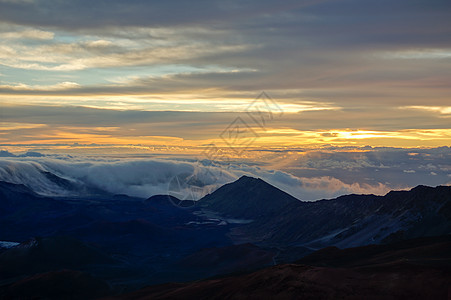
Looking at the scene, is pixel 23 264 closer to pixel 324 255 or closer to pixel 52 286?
pixel 52 286

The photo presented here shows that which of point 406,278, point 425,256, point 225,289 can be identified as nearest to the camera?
point 406,278

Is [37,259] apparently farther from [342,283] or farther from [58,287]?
[342,283]

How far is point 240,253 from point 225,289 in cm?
10297

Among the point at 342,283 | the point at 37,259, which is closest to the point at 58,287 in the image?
the point at 37,259

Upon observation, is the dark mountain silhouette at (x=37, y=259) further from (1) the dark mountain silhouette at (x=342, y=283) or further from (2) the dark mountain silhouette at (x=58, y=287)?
(1) the dark mountain silhouette at (x=342, y=283)

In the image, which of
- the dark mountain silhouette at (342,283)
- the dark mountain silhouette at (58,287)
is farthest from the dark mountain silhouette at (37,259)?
the dark mountain silhouette at (342,283)

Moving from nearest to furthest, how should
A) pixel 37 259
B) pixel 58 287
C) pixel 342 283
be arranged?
pixel 342 283 < pixel 58 287 < pixel 37 259

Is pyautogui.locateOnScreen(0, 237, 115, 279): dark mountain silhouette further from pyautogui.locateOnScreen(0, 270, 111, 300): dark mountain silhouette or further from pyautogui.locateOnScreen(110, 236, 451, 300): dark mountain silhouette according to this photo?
pyautogui.locateOnScreen(110, 236, 451, 300): dark mountain silhouette

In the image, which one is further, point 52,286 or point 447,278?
point 52,286

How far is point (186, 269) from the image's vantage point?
186m

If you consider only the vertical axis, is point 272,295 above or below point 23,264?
above

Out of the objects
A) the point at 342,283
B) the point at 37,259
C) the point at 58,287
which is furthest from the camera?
the point at 37,259

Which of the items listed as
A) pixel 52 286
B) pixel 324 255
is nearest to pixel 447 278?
pixel 324 255

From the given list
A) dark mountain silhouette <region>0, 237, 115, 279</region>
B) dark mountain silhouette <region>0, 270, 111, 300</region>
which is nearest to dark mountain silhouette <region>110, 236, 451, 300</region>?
dark mountain silhouette <region>0, 270, 111, 300</region>
